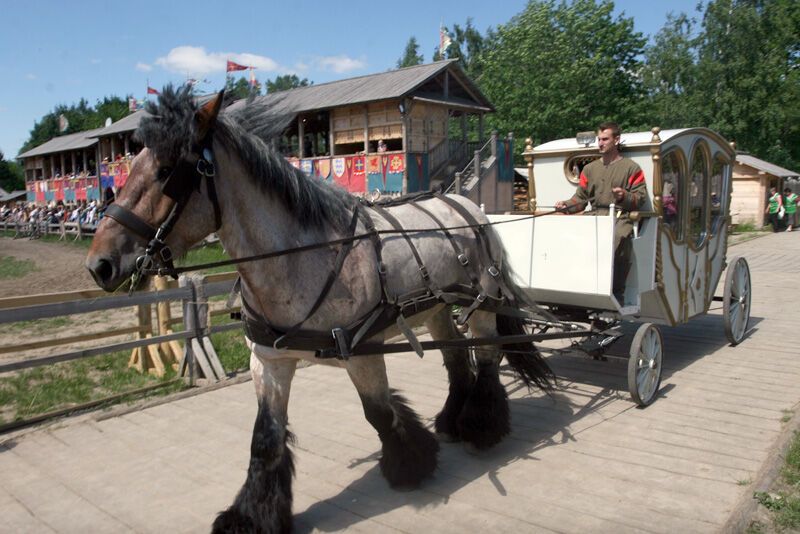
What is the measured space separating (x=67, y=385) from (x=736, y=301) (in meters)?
7.68

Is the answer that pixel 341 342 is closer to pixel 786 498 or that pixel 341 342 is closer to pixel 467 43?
pixel 786 498

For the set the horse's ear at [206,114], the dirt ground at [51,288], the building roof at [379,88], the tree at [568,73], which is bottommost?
the dirt ground at [51,288]

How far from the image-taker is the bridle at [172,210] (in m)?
2.66

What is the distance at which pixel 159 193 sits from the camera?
8.92 feet

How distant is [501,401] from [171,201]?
2.75m

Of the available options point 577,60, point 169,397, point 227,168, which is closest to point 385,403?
point 227,168

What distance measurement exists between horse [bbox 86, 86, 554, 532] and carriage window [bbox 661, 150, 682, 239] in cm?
263

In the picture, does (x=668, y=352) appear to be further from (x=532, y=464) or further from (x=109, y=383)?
(x=109, y=383)

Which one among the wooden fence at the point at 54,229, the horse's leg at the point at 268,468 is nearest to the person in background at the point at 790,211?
the horse's leg at the point at 268,468

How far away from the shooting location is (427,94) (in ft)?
68.2

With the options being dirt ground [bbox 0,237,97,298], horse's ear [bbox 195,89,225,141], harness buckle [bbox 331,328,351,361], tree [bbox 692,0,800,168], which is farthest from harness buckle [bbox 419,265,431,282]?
tree [bbox 692,0,800,168]

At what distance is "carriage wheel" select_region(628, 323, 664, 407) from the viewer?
16.4ft

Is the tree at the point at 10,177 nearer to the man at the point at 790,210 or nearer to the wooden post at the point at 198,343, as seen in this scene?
the man at the point at 790,210

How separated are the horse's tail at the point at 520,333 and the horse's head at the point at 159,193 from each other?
2630 mm
